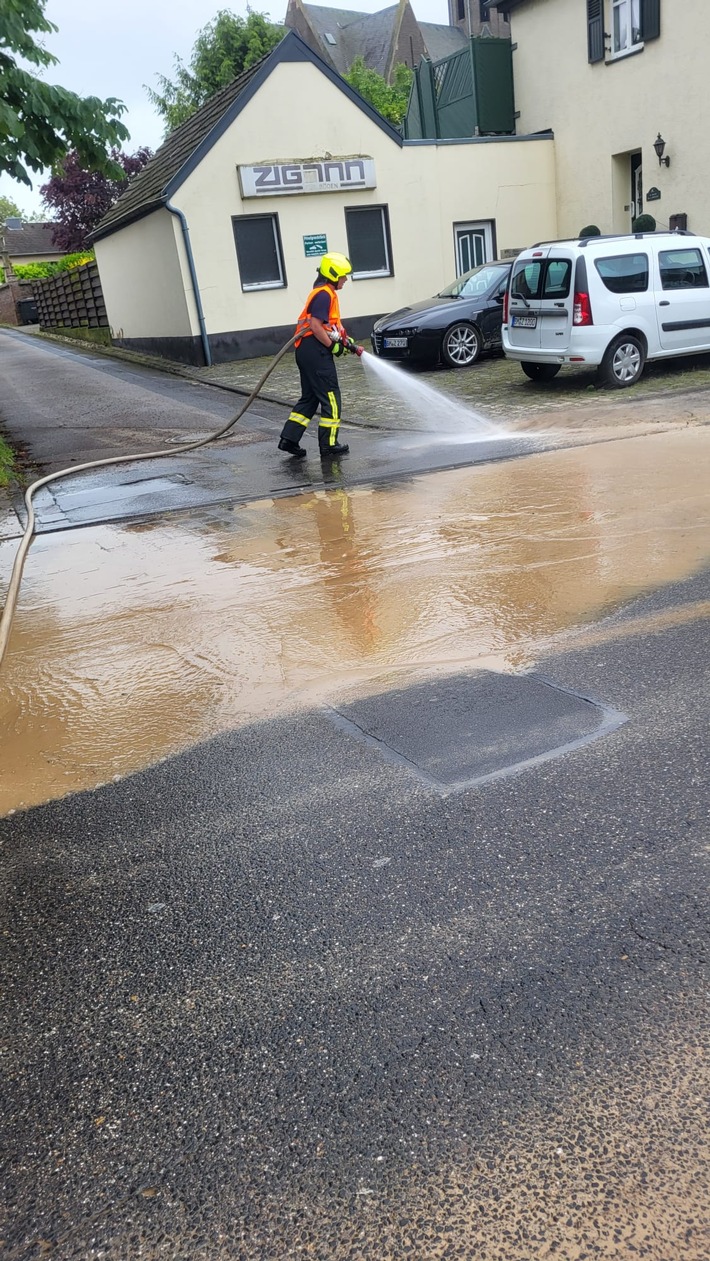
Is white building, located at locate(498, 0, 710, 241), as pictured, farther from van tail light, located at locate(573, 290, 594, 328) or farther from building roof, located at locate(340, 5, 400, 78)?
building roof, located at locate(340, 5, 400, 78)

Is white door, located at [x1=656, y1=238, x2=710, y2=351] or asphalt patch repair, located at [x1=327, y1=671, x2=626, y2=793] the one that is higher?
white door, located at [x1=656, y1=238, x2=710, y2=351]

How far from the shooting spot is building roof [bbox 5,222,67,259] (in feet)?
213

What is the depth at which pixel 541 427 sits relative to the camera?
11.2 m

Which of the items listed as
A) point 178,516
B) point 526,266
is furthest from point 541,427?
point 178,516

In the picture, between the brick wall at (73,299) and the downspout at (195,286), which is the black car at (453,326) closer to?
the downspout at (195,286)

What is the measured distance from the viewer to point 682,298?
505 inches

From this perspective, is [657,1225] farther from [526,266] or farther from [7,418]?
[7,418]

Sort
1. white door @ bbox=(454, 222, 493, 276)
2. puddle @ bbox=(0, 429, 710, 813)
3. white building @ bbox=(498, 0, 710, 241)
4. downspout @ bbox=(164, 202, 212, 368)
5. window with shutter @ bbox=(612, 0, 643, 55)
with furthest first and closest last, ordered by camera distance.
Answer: white door @ bbox=(454, 222, 493, 276), window with shutter @ bbox=(612, 0, 643, 55), downspout @ bbox=(164, 202, 212, 368), white building @ bbox=(498, 0, 710, 241), puddle @ bbox=(0, 429, 710, 813)

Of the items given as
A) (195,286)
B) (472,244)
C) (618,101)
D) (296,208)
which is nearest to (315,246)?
(296,208)

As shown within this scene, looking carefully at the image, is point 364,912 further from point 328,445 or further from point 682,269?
point 682,269

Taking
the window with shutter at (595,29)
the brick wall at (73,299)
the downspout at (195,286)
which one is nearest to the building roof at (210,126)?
the downspout at (195,286)

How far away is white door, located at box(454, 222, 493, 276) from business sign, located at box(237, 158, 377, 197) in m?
2.58

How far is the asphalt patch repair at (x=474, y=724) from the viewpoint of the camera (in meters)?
3.89

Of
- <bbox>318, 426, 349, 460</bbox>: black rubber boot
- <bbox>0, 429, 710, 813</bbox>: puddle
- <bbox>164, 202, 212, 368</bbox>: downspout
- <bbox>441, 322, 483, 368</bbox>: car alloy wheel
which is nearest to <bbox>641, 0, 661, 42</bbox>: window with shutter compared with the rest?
<bbox>441, 322, 483, 368</bbox>: car alloy wheel
